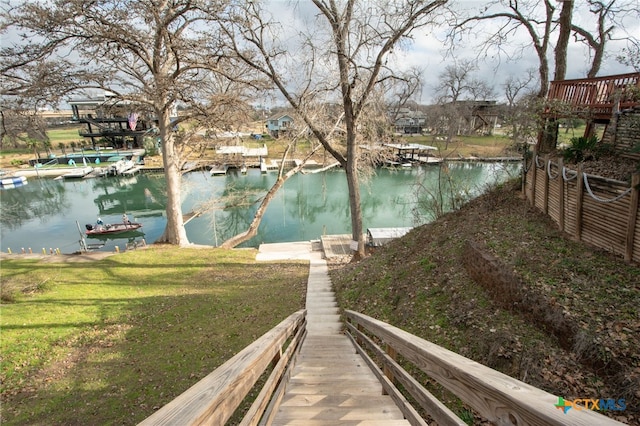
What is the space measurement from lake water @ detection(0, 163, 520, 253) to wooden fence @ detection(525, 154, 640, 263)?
6.62 m

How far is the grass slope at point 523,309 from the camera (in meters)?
3.18

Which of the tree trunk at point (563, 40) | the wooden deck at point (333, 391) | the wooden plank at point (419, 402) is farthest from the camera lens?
the tree trunk at point (563, 40)

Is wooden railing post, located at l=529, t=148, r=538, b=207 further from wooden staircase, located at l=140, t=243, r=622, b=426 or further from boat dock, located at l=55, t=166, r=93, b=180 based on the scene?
boat dock, located at l=55, t=166, r=93, b=180

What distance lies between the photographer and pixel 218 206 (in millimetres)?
19000

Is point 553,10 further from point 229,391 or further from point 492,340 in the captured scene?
point 229,391

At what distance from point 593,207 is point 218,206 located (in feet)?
58.0

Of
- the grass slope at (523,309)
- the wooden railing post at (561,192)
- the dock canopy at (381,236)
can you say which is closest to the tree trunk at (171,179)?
the grass slope at (523,309)

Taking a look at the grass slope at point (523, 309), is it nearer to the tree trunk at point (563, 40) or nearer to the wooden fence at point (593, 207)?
the wooden fence at point (593, 207)

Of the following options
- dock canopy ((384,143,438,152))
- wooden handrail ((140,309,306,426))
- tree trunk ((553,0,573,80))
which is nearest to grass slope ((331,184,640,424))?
wooden handrail ((140,309,306,426))

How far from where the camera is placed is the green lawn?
4.69 meters

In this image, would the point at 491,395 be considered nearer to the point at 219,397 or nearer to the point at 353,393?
the point at 219,397

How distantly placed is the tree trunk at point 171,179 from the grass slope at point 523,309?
30.4ft

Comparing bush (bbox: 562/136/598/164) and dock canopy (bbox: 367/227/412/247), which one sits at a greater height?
bush (bbox: 562/136/598/164)

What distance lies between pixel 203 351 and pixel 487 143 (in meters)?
50.5
